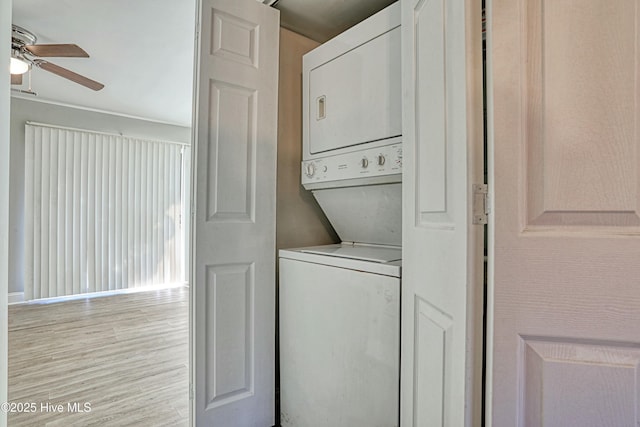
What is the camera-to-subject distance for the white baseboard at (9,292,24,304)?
3.97 meters

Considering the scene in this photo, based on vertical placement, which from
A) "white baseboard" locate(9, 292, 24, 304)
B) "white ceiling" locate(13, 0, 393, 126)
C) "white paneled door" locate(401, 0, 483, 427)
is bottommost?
"white baseboard" locate(9, 292, 24, 304)

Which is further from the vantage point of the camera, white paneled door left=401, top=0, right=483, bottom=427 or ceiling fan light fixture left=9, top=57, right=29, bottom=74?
ceiling fan light fixture left=9, top=57, right=29, bottom=74

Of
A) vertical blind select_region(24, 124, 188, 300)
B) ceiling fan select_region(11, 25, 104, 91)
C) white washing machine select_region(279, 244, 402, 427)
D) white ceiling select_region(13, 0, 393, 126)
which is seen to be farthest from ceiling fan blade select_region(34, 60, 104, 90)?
white washing machine select_region(279, 244, 402, 427)

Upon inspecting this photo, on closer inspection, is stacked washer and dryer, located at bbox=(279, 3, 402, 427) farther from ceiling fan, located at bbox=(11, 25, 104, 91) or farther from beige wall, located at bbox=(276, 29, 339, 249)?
ceiling fan, located at bbox=(11, 25, 104, 91)

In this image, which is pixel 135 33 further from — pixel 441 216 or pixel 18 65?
pixel 441 216

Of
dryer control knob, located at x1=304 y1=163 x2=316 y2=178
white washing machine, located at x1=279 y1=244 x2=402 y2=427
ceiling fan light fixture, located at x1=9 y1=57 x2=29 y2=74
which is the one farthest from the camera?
ceiling fan light fixture, located at x1=9 y1=57 x2=29 y2=74

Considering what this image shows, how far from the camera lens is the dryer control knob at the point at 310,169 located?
1862mm

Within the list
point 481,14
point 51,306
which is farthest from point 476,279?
point 51,306

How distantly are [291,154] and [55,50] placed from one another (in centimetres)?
180

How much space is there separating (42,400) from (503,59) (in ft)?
9.42

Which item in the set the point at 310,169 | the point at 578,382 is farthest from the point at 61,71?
the point at 578,382

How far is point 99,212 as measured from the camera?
4457mm

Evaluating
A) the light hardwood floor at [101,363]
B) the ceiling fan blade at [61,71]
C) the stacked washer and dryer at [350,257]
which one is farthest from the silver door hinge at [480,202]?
the ceiling fan blade at [61,71]

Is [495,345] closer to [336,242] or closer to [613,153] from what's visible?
[613,153]
